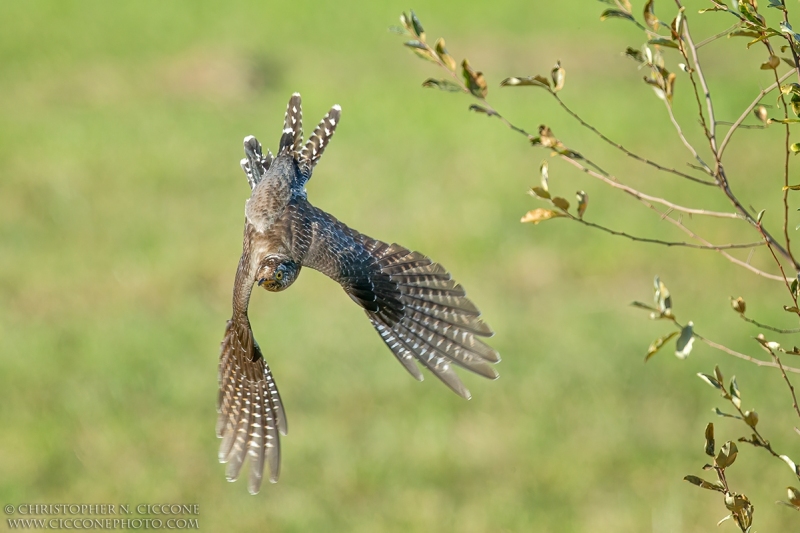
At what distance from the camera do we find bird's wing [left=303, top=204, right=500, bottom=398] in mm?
4824

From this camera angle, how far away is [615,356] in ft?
53.3

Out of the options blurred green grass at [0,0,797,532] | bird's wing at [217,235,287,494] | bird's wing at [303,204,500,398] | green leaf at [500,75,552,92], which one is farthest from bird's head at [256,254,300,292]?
blurred green grass at [0,0,797,532]

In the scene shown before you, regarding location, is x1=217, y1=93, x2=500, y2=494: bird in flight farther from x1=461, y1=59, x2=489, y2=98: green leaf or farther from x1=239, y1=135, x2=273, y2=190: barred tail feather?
x1=461, y1=59, x2=489, y2=98: green leaf

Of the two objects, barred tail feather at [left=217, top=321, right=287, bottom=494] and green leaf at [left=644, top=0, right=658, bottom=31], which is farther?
barred tail feather at [left=217, top=321, right=287, bottom=494]

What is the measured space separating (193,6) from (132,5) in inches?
66.3

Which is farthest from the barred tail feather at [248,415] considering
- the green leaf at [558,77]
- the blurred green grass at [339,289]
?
the blurred green grass at [339,289]

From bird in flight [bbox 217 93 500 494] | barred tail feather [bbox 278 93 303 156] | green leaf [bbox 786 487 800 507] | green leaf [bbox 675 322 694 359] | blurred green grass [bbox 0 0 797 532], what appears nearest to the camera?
green leaf [bbox 675 322 694 359]

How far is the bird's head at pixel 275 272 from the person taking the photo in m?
4.40

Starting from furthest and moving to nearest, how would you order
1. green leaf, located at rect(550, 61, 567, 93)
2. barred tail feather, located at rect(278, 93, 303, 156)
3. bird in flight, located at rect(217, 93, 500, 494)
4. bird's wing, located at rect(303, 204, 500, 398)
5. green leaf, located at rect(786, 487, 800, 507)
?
barred tail feather, located at rect(278, 93, 303, 156) < bird's wing, located at rect(303, 204, 500, 398) < bird in flight, located at rect(217, 93, 500, 494) < green leaf, located at rect(550, 61, 567, 93) < green leaf, located at rect(786, 487, 800, 507)

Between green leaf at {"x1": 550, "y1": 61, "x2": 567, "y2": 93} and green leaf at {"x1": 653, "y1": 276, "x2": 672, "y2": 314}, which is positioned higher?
green leaf at {"x1": 550, "y1": 61, "x2": 567, "y2": 93}

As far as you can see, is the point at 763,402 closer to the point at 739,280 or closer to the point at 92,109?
the point at 739,280

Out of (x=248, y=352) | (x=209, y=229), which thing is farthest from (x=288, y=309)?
(x=248, y=352)

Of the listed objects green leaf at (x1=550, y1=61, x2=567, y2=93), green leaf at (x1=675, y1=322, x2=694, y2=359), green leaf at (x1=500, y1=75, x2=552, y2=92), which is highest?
green leaf at (x1=550, y1=61, x2=567, y2=93)

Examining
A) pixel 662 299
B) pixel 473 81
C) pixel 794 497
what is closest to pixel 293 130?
pixel 473 81
